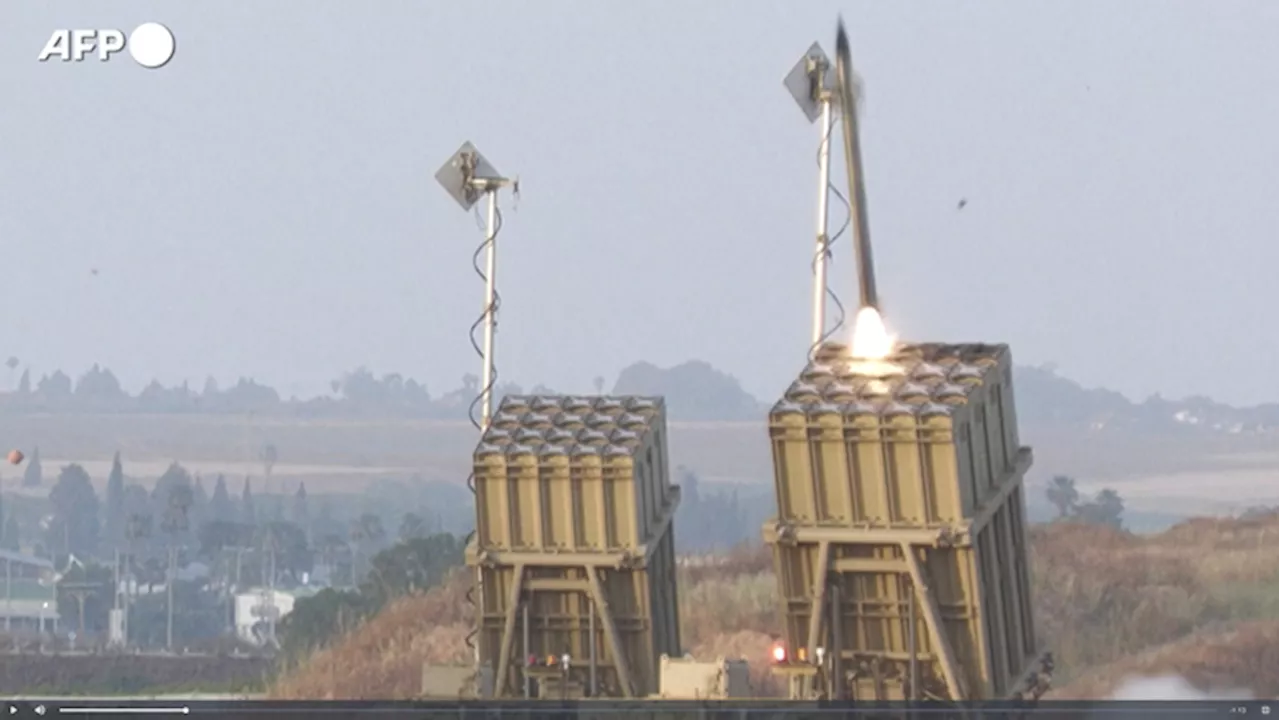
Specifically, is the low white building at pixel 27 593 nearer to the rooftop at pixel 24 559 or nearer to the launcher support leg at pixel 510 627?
the rooftop at pixel 24 559

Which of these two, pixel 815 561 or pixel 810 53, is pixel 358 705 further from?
pixel 810 53

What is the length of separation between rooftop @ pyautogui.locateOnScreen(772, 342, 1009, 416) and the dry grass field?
16.5m

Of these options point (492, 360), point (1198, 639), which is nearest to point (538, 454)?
point (492, 360)

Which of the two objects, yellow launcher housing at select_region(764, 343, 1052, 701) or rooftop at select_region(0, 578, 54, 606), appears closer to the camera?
yellow launcher housing at select_region(764, 343, 1052, 701)

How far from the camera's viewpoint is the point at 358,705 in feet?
60.2

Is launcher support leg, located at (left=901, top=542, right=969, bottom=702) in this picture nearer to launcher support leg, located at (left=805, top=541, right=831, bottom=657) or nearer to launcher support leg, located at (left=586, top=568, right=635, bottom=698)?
launcher support leg, located at (left=805, top=541, right=831, bottom=657)

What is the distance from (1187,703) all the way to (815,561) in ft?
9.65

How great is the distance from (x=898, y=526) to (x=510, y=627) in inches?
171

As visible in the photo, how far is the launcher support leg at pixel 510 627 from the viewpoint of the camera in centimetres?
2011

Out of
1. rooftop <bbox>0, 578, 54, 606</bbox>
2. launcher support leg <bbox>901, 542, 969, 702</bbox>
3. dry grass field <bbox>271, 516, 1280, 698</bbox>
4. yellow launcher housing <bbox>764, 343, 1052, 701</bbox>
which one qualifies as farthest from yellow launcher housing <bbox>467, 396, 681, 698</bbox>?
rooftop <bbox>0, 578, 54, 606</bbox>

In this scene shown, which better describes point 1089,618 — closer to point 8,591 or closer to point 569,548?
point 569,548

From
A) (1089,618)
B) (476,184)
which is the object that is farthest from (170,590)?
(476,184)

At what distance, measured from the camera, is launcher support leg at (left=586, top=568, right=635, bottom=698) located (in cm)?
1991

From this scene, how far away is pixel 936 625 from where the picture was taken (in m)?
17.4
